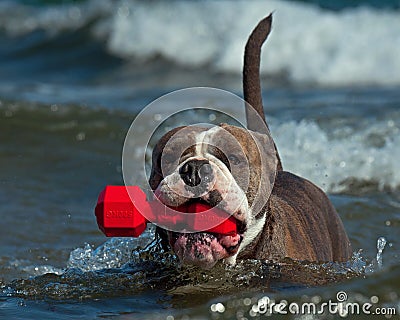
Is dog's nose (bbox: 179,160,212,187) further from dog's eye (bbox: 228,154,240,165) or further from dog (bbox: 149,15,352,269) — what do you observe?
dog's eye (bbox: 228,154,240,165)

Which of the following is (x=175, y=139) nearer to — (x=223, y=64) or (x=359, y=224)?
(x=359, y=224)

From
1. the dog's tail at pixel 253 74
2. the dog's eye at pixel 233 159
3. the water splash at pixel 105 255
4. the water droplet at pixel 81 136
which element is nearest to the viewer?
the dog's eye at pixel 233 159

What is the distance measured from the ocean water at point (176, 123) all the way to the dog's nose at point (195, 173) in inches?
20.7

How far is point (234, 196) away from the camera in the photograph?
4.09 m

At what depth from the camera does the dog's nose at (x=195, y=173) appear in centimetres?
397

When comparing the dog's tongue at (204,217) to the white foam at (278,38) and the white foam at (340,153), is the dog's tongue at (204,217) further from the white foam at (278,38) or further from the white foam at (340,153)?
the white foam at (278,38)

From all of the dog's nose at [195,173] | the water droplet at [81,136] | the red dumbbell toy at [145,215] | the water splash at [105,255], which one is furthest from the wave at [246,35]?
the dog's nose at [195,173]

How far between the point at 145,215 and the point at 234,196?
0.43 meters

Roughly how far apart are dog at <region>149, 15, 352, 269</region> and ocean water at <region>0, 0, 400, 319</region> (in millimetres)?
146

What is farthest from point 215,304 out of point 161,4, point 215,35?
point 161,4

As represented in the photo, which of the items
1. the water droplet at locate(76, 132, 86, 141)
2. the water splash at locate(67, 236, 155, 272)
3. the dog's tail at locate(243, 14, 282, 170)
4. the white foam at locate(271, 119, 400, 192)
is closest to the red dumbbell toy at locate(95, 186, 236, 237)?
the water splash at locate(67, 236, 155, 272)

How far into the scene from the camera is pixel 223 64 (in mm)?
12930

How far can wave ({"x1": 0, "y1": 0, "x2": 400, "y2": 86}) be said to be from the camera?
12070 mm

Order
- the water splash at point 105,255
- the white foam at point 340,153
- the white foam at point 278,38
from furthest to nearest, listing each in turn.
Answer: the white foam at point 278,38 → the white foam at point 340,153 → the water splash at point 105,255
